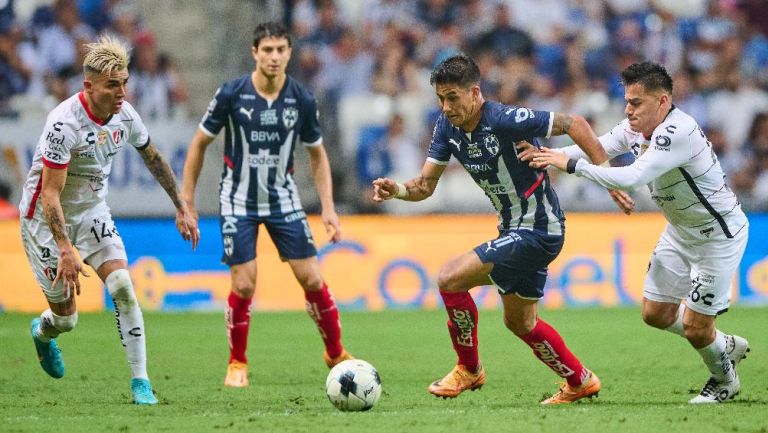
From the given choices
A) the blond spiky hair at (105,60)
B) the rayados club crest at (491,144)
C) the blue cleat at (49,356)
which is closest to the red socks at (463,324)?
the rayados club crest at (491,144)

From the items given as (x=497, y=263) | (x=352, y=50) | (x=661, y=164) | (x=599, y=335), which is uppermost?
(x=352, y=50)

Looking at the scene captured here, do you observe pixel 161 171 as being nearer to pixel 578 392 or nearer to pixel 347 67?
pixel 578 392

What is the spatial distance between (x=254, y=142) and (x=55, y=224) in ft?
6.96

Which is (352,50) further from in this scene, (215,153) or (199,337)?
(199,337)

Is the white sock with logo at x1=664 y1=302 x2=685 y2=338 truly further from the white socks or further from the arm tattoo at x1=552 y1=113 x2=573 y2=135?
the white socks

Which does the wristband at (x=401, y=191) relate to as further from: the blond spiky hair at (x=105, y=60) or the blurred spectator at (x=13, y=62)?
the blurred spectator at (x=13, y=62)

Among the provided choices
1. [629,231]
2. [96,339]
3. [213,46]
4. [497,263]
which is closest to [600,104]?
[629,231]

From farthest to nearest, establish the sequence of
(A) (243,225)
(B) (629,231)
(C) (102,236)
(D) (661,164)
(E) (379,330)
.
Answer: (B) (629,231), (E) (379,330), (A) (243,225), (C) (102,236), (D) (661,164)

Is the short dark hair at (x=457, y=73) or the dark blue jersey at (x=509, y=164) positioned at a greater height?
the short dark hair at (x=457, y=73)

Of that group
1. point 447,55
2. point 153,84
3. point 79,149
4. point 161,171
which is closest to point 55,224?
point 79,149

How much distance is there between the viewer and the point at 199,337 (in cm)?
1162

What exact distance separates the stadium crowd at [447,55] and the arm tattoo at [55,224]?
7654mm

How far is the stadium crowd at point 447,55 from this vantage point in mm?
15477

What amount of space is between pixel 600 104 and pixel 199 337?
718cm
